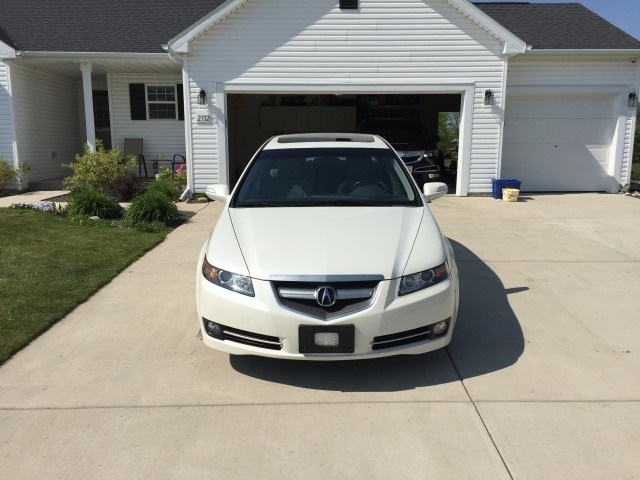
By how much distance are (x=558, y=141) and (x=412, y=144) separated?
11.7 feet

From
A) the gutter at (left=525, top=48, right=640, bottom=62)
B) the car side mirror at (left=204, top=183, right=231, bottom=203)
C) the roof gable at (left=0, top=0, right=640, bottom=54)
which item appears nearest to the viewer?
the car side mirror at (left=204, top=183, right=231, bottom=203)

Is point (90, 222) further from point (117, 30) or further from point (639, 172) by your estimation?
point (639, 172)

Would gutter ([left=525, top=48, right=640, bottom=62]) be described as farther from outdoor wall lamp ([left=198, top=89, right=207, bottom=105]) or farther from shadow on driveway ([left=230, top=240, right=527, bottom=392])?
shadow on driveway ([left=230, top=240, right=527, bottom=392])

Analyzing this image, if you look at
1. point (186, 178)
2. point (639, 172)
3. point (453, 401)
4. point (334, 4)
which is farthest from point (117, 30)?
point (639, 172)

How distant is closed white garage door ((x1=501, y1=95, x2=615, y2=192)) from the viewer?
44.4ft

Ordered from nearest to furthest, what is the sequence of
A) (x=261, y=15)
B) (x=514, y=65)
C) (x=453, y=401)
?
(x=453, y=401)
(x=261, y=15)
(x=514, y=65)

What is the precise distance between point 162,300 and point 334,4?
29.4 feet

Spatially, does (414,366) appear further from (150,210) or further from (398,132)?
(398,132)

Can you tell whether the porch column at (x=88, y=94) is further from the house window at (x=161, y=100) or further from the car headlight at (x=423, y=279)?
the car headlight at (x=423, y=279)

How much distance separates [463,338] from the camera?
4598 mm

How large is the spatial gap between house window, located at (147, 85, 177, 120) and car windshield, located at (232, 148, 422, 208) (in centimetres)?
1118

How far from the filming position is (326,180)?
5152mm

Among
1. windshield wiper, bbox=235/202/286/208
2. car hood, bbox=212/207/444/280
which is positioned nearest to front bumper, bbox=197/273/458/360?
car hood, bbox=212/207/444/280

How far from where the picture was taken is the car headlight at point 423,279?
366cm
